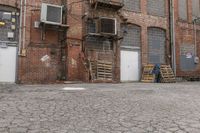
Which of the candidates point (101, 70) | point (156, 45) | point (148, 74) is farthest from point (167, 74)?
point (101, 70)

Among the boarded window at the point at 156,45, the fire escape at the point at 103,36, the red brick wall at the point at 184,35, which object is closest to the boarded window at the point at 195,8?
the red brick wall at the point at 184,35

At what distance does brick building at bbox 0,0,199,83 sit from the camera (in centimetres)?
1236

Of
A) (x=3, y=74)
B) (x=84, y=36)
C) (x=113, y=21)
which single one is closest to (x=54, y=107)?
(x=3, y=74)

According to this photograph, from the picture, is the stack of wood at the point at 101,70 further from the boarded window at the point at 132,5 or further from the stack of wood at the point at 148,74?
the boarded window at the point at 132,5

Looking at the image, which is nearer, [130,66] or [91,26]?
[91,26]

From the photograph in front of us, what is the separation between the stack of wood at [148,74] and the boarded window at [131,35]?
4.97 ft

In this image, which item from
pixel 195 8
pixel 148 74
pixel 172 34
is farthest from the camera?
pixel 195 8

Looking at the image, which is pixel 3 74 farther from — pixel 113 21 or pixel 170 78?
pixel 170 78

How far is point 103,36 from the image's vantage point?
45.3 feet

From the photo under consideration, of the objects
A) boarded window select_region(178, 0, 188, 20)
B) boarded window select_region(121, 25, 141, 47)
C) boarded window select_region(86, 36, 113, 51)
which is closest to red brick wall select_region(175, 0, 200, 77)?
boarded window select_region(178, 0, 188, 20)

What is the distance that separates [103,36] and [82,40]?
1.22 m

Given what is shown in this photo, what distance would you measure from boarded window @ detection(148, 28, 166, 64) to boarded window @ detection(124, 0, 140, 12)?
168 centimetres

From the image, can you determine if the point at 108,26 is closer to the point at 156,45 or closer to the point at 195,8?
the point at 156,45

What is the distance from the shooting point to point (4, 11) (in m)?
12.3
